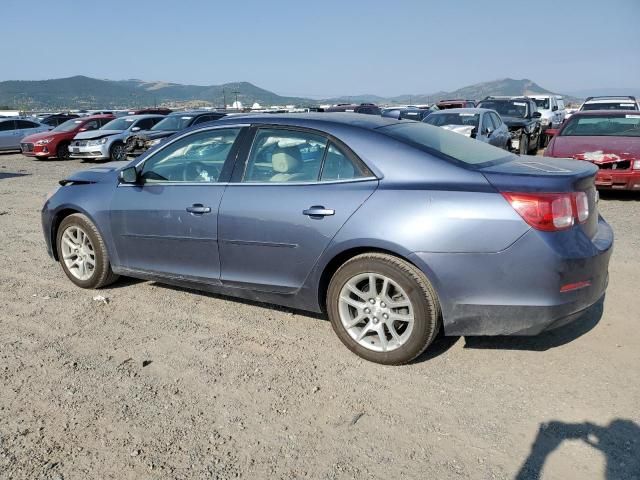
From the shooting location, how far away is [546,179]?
121 inches

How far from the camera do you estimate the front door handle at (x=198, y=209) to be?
3.92 meters

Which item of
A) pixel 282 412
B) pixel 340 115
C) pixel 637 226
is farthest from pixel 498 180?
pixel 637 226

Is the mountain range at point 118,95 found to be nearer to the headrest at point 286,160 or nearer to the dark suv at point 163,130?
the dark suv at point 163,130

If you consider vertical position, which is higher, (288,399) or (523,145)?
(523,145)

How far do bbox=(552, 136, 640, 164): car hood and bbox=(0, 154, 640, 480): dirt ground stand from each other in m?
4.65

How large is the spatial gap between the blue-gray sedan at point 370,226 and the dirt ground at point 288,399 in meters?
0.33

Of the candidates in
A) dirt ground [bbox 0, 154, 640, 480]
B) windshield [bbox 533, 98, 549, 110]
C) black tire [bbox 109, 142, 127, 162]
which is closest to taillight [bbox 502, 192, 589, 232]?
dirt ground [bbox 0, 154, 640, 480]

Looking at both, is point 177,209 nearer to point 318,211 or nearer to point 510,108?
point 318,211

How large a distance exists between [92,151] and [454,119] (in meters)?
11.6

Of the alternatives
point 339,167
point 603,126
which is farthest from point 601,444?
point 603,126

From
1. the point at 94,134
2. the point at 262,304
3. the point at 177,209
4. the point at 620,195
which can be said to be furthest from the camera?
the point at 94,134

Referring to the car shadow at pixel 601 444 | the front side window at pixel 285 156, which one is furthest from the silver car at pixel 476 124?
the car shadow at pixel 601 444

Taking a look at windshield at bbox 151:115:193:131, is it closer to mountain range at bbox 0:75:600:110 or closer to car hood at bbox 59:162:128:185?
car hood at bbox 59:162:128:185

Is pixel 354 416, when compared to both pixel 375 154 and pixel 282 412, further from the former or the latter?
pixel 375 154
